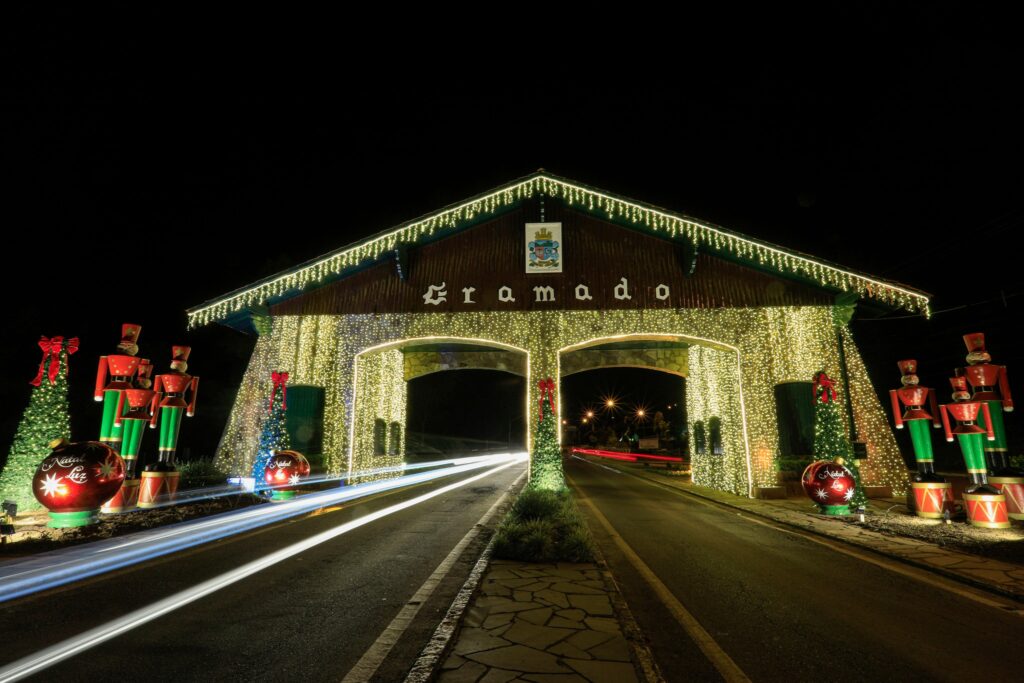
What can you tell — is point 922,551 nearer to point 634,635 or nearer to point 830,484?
point 830,484

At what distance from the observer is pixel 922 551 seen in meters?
6.89

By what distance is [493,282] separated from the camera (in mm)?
15297

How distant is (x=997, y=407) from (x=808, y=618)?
8.29 m

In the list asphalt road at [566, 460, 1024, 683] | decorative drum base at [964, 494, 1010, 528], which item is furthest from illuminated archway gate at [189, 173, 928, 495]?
asphalt road at [566, 460, 1024, 683]

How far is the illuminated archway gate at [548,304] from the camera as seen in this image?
47.3ft

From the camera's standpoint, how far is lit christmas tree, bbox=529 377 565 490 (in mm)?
12055

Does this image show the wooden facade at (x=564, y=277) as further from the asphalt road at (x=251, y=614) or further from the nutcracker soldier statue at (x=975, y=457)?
the asphalt road at (x=251, y=614)

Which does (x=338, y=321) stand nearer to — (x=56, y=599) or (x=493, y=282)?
(x=493, y=282)

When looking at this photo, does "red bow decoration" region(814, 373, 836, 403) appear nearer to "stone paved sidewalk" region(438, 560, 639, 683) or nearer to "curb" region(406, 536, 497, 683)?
"stone paved sidewalk" region(438, 560, 639, 683)

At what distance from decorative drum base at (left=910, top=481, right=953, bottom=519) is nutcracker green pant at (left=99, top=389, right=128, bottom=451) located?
16036mm

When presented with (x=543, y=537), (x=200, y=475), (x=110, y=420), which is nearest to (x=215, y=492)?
(x=200, y=475)

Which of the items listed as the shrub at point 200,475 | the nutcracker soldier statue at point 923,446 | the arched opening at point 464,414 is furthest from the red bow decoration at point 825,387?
the arched opening at point 464,414

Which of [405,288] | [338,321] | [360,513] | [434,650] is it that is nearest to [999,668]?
[434,650]

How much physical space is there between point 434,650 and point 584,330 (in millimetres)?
12298
